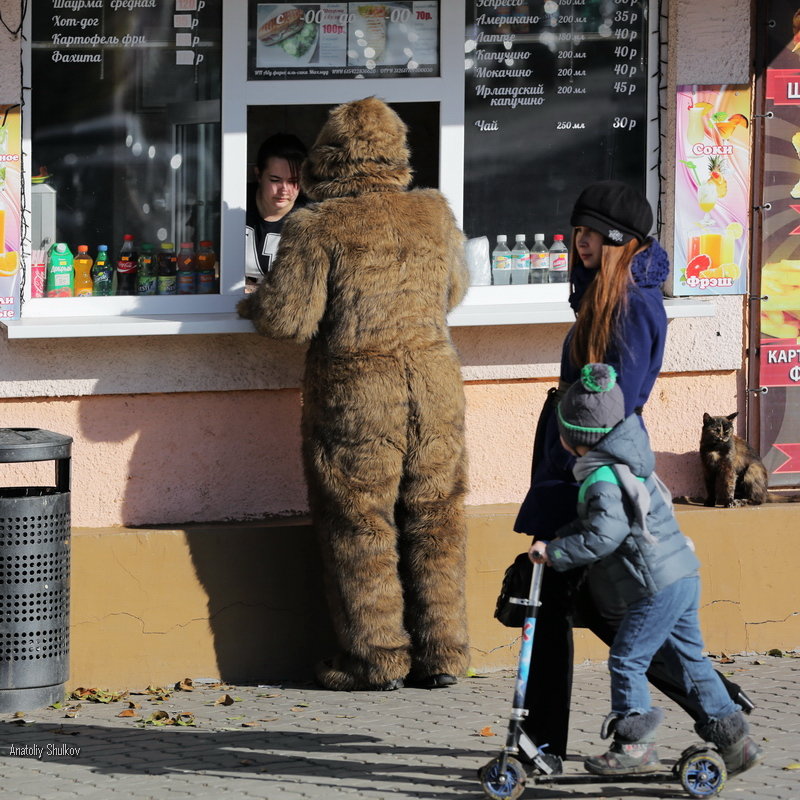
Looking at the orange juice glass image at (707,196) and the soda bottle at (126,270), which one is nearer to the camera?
the soda bottle at (126,270)

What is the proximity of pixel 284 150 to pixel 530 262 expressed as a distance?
1286mm

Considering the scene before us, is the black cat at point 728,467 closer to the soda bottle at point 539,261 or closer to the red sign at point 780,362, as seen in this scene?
the red sign at point 780,362

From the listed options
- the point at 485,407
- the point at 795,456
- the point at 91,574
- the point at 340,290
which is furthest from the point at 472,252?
the point at 91,574

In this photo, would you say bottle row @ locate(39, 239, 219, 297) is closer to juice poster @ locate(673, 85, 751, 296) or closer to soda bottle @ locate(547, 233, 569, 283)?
soda bottle @ locate(547, 233, 569, 283)

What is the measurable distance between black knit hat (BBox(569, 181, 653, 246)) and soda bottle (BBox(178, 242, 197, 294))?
257 cm

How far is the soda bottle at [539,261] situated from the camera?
7055 mm

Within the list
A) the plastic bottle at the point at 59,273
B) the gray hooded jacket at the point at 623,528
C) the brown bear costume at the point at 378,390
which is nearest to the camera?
the gray hooded jacket at the point at 623,528

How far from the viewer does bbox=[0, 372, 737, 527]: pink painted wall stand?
21.4 ft

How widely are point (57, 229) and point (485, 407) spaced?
214 cm

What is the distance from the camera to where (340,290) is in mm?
6016

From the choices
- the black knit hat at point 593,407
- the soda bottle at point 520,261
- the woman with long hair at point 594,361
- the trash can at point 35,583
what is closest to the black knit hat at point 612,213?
the woman with long hair at point 594,361

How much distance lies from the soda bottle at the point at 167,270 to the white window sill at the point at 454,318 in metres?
0.17

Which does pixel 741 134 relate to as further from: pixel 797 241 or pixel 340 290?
pixel 340 290

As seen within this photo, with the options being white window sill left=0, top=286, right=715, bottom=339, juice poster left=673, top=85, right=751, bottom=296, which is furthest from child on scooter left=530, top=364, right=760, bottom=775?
juice poster left=673, top=85, right=751, bottom=296
